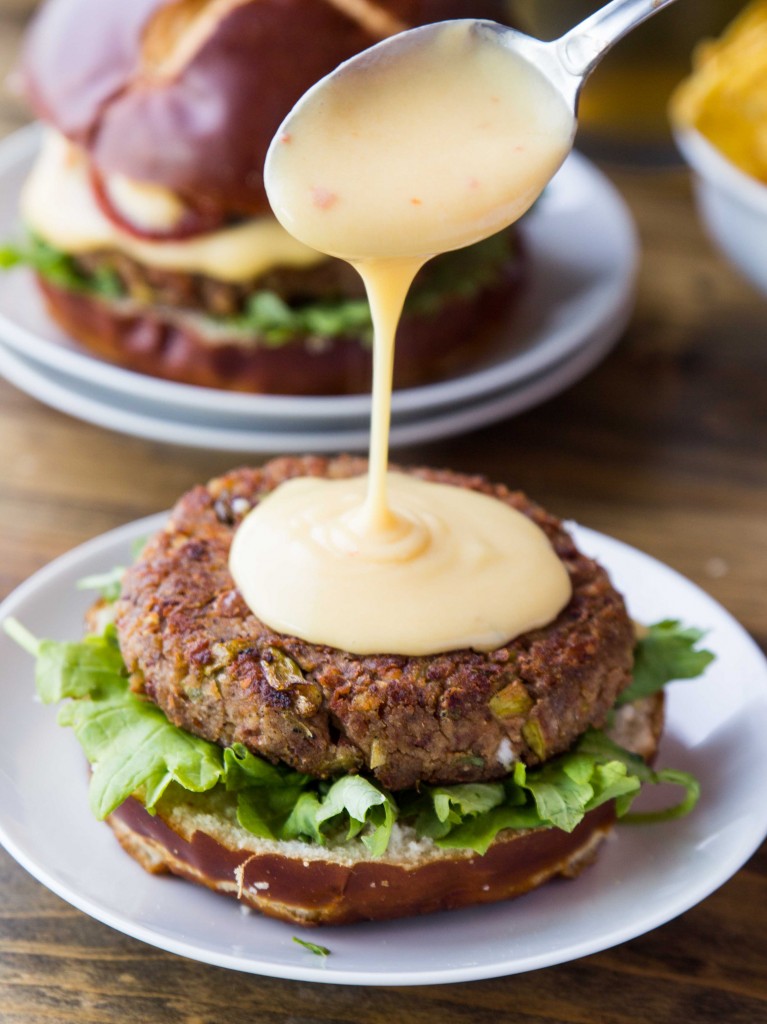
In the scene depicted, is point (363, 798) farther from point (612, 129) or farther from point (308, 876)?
point (612, 129)

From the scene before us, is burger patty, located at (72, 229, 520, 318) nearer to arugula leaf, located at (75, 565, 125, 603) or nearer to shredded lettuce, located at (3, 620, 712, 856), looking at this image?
arugula leaf, located at (75, 565, 125, 603)

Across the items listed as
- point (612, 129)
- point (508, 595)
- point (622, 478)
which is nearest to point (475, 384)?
point (622, 478)

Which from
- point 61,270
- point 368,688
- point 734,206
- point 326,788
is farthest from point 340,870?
point 734,206

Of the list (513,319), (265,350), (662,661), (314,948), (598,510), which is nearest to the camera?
(314,948)

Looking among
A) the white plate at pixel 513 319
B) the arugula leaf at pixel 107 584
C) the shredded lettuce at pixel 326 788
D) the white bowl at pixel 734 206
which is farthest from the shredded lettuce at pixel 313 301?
the shredded lettuce at pixel 326 788

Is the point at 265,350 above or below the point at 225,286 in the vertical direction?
below

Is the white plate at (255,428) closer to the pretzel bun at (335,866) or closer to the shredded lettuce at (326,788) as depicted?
the shredded lettuce at (326,788)

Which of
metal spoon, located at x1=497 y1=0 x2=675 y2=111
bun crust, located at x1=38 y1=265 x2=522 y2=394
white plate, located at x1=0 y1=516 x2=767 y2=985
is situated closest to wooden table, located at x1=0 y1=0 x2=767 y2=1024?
white plate, located at x1=0 y1=516 x2=767 y2=985

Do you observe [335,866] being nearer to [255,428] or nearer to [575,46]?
[575,46]
